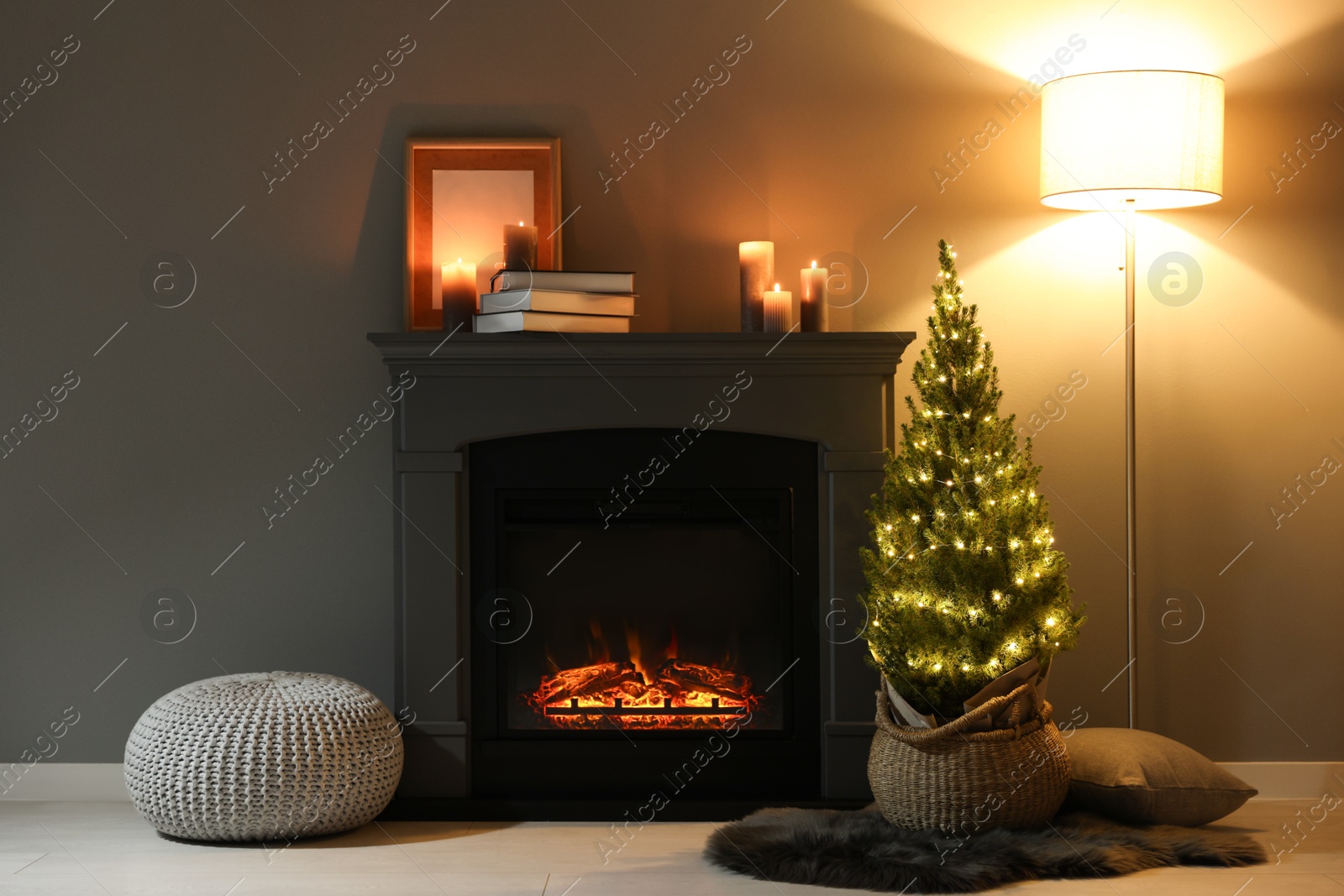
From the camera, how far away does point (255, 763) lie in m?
2.51

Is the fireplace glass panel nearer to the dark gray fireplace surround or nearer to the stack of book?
the dark gray fireplace surround

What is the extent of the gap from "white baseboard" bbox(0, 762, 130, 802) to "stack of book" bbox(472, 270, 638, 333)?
5.03ft

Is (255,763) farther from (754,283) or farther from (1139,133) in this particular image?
(1139,133)

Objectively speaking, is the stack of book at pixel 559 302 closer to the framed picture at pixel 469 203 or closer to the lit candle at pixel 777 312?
the framed picture at pixel 469 203

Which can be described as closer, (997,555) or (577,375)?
(997,555)

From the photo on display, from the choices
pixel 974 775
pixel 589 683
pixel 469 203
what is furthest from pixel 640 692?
pixel 469 203

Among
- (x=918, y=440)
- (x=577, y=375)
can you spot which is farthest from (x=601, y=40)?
(x=918, y=440)

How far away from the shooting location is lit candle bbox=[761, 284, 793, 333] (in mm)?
2854

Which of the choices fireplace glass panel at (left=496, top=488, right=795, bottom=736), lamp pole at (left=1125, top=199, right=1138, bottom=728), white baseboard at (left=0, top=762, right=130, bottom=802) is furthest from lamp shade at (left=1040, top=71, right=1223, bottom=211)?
white baseboard at (left=0, top=762, right=130, bottom=802)

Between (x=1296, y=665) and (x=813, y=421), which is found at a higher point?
(x=813, y=421)

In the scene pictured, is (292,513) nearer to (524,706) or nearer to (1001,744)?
(524,706)

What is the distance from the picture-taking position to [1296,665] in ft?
9.95

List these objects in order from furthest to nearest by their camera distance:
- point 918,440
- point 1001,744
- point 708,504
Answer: point 708,504 → point 918,440 → point 1001,744

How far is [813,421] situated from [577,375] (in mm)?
591
